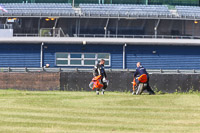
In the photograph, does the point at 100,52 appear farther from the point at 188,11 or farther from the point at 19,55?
the point at 188,11

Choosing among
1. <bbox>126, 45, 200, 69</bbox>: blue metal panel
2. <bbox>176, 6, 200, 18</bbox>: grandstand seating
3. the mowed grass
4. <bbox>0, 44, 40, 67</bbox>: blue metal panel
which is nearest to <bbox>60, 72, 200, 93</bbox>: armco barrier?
the mowed grass

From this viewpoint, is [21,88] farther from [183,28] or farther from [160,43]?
[183,28]

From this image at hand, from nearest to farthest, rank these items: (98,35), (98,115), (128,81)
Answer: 1. (98,115)
2. (128,81)
3. (98,35)

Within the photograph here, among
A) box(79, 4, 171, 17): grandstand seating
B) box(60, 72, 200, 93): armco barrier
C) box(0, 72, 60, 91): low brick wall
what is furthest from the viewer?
box(79, 4, 171, 17): grandstand seating

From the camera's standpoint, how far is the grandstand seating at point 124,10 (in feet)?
137

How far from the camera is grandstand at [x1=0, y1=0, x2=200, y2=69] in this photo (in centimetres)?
3938

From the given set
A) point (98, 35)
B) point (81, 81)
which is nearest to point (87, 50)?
point (98, 35)

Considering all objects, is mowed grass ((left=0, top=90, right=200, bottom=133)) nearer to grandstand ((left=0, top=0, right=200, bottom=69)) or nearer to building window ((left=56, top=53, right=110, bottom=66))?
building window ((left=56, top=53, right=110, bottom=66))

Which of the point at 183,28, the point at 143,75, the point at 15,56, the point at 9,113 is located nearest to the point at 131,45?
the point at 183,28

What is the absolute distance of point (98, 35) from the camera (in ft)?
137

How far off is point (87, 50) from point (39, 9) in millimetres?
6378

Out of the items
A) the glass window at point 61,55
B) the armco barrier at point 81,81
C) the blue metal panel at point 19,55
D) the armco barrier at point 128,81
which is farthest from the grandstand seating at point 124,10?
the armco barrier at point 128,81

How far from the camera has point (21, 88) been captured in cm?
2720

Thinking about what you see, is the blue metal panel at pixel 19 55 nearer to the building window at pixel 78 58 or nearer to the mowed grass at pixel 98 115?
the building window at pixel 78 58
